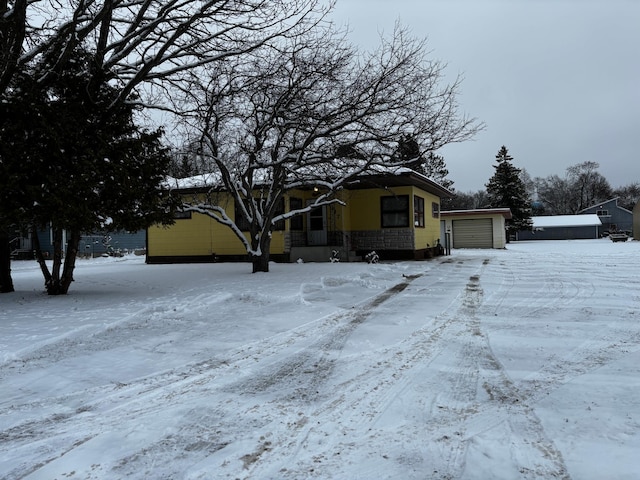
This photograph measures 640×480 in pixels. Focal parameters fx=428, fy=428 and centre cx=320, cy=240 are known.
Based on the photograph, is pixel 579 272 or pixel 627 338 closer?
pixel 627 338

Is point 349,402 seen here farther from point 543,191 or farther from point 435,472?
point 543,191

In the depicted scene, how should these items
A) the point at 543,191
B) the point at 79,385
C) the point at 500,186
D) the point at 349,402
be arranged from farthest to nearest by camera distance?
the point at 543,191 < the point at 500,186 < the point at 79,385 < the point at 349,402

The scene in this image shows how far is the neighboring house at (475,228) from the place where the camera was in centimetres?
3030

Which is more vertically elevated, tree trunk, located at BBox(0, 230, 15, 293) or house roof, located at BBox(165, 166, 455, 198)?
house roof, located at BBox(165, 166, 455, 198)

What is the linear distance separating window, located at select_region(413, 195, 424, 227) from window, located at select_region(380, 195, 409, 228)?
425mm

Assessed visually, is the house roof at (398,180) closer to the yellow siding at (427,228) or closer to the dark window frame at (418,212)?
the yellow siding at (427,228)

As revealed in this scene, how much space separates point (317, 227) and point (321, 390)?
15.2 m

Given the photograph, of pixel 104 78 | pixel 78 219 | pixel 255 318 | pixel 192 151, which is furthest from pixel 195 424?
pixel 192 151

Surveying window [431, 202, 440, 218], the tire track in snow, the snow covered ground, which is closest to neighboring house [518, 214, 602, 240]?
window [431, 202, 440, 218]

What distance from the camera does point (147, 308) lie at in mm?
6965

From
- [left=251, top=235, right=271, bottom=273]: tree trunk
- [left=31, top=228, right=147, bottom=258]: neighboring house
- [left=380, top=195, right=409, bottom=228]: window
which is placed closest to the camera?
[left=251, top=235, right=271, bottom=273]: tree trunk

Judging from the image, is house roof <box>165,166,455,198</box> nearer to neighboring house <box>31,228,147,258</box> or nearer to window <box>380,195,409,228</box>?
window <box>380,195,409,228</box>

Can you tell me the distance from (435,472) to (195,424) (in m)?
1.67

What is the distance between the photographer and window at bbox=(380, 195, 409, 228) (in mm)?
18047
